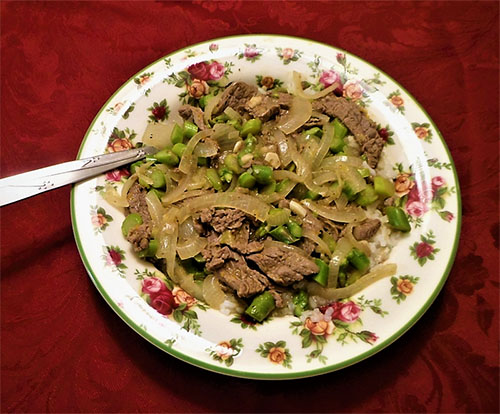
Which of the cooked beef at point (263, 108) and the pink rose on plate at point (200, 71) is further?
the pink rose on plate at point (200, 71)

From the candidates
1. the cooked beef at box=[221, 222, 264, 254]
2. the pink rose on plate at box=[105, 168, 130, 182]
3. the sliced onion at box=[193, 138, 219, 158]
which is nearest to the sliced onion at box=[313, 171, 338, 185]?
the cooked beef at box=[221, 222, 264, 254]

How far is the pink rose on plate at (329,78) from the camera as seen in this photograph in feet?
8.80

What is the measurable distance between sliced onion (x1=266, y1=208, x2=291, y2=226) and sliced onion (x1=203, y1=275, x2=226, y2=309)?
401 millimetres

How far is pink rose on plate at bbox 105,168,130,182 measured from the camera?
238 cm

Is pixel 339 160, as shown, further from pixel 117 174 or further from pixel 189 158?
pixel 117 174

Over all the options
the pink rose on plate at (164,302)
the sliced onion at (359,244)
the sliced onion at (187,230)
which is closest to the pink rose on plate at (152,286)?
the pink rose on plate at (164,302)

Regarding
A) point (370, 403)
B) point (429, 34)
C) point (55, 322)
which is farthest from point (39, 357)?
point (429, 34)

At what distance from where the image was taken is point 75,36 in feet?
10.9

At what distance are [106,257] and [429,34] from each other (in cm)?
280

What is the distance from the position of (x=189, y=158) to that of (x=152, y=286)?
74cm

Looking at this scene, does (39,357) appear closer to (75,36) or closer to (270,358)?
(270,358)

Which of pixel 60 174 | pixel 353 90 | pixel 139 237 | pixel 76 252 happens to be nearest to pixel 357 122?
pixel 353 90

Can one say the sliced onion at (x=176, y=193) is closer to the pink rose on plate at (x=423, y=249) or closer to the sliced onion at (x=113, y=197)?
the sliced onion at (x=113, y=197)

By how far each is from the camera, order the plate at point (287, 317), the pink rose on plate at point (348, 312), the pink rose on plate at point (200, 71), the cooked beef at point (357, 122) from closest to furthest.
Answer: the plate at point (287, 317) → the pink rose on plate at point (348, 312) → the cooked beef at point (357, 122) → the pink rose on plate at point (200, 71)
